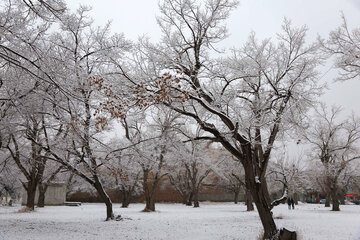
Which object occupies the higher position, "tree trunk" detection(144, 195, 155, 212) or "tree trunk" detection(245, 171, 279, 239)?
"tree trunk" detection(245, 171, 279, 239)

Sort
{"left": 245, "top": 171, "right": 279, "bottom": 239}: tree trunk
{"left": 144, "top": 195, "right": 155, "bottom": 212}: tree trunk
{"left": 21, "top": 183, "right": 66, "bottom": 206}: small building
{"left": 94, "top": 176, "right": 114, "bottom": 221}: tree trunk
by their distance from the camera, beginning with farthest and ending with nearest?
{"left": 21, "top": 183, "right": 66, "bottom": 206}: small building < {"left": 144, "top": 195, "right": 155, "bottom": 212}: tree trunk < {"left": 94, "top": 176, "right": 114, "bottom": 221}: tree trunk < {"left": 245, "top": 171, "right": 279, "bottom": 239}: tree trunk

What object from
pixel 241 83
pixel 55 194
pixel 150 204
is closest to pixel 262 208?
pixel 241 83

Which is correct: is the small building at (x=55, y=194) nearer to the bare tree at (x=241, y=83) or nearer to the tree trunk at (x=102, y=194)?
the tree trunk at (x=102, y=194)

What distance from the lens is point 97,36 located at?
44.7 feet

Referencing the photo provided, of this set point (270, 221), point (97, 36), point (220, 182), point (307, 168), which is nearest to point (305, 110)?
point (270, 221)

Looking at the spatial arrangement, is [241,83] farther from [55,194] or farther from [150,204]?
[55,194]

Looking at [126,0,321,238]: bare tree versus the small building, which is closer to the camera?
[126,0,321,238]: bare tree

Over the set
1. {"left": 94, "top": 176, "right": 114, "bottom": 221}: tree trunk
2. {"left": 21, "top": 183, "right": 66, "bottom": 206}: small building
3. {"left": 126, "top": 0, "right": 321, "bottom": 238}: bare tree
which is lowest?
{"left": 21, "top": 183, "right": 66, "bottom": 206}: small building

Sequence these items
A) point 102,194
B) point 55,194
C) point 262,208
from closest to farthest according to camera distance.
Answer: point 262,208 < point 102,194 < point 55,194

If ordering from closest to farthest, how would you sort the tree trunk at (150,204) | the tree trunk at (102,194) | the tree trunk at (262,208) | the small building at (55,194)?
the tree trunk at (262,208) < the tree trunk at (102,194) < the tree trunk at (150,204) < the small building at (55,194)

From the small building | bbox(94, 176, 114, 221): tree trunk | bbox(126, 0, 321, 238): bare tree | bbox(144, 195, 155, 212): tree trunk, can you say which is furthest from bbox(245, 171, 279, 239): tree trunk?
the small building

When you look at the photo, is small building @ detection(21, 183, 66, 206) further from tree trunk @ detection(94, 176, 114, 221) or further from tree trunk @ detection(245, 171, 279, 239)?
tree trunk @ detection(245, 171, 279, 239)

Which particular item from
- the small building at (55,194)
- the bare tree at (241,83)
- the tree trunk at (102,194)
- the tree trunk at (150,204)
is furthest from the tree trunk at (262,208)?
the small building at (55,194)

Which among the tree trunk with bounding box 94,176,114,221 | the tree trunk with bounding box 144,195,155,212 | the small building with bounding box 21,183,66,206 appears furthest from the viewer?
the small building with bounding box 21,183,66,206
